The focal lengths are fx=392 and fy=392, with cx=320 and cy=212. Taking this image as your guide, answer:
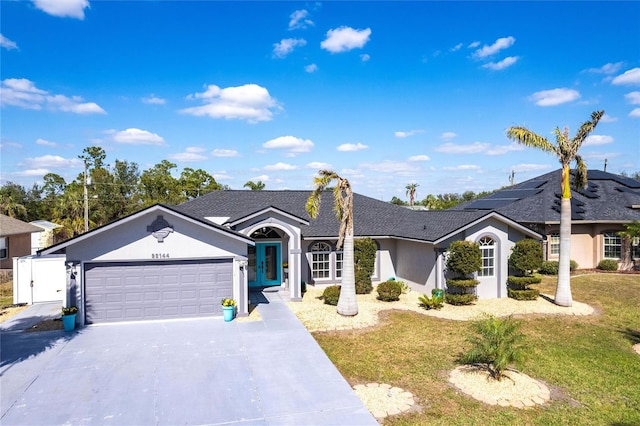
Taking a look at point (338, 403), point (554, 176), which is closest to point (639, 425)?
point (338, 403)

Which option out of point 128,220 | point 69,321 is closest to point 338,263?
point 128,220

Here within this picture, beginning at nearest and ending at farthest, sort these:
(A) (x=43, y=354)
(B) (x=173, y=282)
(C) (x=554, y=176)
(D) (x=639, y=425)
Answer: (D) (x=639, y=425)
(A) (x=43, y=354)
(B) (x=173, y=282)
(C) (x=554, y=176)

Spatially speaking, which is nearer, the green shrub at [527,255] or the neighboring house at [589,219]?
the green shrub at [527,255]

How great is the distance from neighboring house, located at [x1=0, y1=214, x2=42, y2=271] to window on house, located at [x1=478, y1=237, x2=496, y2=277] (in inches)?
1109

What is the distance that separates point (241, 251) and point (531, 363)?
10330 mm

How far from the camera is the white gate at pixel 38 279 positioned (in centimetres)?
1667

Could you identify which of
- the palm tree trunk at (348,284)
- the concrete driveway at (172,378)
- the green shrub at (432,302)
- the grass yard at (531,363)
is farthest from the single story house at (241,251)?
the grass yard at (531,363)

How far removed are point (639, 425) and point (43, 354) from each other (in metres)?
14.6

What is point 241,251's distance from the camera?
15.3 metres

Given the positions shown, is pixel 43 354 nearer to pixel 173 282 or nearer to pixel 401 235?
pixel 173 282

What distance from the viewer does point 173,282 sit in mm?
14664

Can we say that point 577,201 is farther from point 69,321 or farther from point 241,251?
point 69,321

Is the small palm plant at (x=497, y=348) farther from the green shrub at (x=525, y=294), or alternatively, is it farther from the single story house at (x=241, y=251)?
the green shrub at (x=525, y=294)

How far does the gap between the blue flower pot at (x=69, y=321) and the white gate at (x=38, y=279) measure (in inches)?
162
